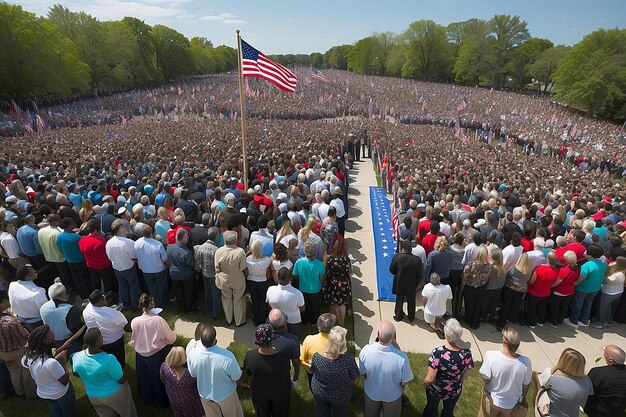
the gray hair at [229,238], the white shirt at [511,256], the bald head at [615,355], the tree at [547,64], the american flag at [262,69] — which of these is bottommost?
the white shirt at [511,256]

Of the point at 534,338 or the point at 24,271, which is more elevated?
the point at 24,271

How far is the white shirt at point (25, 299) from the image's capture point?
514 cm

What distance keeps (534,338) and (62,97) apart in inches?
2035

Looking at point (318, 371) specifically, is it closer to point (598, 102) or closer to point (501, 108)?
point (501, 108)

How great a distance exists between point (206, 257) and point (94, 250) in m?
2.21

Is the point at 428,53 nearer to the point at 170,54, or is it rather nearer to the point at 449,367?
the point at 170,54

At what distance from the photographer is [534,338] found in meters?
6.79

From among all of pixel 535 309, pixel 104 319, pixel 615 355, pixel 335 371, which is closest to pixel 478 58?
pixel 535 309

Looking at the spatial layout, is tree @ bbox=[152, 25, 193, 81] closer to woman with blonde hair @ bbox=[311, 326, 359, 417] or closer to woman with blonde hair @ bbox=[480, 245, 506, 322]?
woman with blonde hair @ bbox=[480, 245, 506, 322]

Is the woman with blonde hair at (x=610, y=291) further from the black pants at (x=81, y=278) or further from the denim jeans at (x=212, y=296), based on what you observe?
the black pants at (x=81, y=278)

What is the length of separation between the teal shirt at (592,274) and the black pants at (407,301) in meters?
3.12

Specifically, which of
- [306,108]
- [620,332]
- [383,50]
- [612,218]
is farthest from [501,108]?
[383,50]

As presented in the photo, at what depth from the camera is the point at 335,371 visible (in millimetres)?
3873

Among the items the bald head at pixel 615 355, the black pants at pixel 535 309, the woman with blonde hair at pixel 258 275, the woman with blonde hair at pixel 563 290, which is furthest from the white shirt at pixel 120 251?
the woman with blonde hair at pixel 563 290
